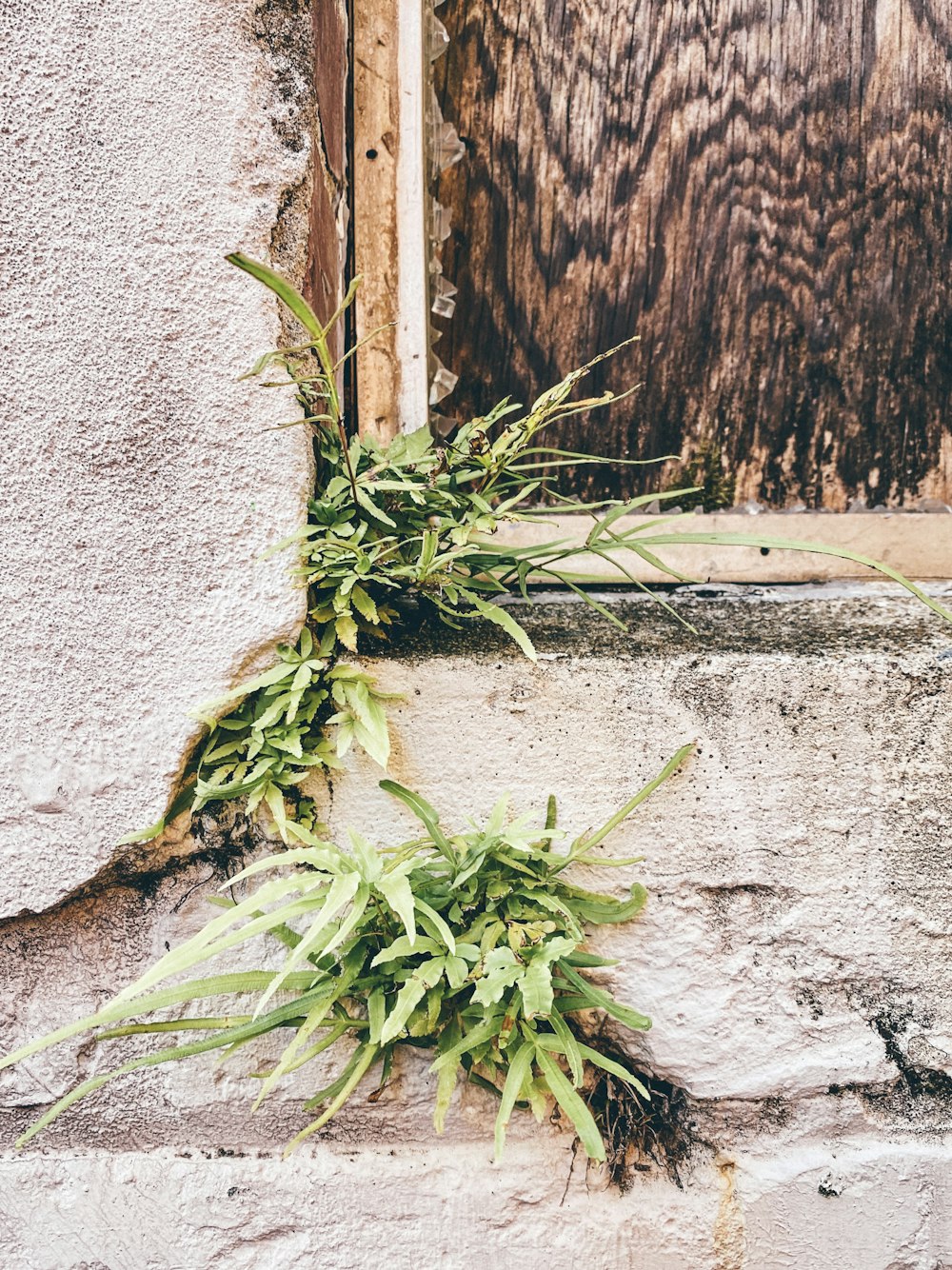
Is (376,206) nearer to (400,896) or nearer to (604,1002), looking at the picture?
(400,896)

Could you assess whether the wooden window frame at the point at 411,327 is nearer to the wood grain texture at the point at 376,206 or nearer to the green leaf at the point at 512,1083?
the wood grain texture at the point at 376,206

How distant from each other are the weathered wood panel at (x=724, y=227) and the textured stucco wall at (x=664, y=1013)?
38 centimetres

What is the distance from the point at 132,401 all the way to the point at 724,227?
76 cm

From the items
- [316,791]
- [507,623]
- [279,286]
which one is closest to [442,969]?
[316,791]

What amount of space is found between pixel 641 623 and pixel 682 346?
0.39 metres

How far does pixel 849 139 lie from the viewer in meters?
1.03

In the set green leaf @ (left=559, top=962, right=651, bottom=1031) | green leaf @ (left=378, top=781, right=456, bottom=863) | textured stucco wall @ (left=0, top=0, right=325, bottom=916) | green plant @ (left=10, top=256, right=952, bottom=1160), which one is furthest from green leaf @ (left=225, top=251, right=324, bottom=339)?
green leaf @ (left=559, top=962, right=651, bottom=1031)

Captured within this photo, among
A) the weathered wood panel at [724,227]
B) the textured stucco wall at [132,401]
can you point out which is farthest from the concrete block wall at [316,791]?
the weathered wood panel at [724,227]

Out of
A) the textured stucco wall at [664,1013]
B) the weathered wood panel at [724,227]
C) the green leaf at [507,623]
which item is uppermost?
the weathered wood panel at [724,227]

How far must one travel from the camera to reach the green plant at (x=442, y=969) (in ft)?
2.28

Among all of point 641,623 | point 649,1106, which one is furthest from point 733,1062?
point 641,623

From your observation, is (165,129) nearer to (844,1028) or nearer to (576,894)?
(576,894)

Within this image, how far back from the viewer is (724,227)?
40.9 inches

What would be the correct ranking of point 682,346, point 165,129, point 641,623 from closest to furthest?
1. point 165,129
2. point 641,623
3. point 682,346
